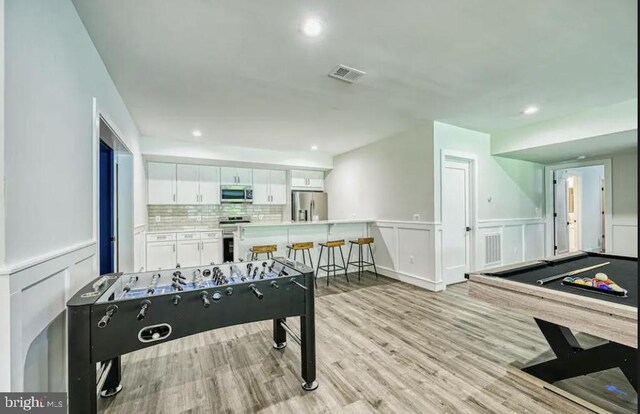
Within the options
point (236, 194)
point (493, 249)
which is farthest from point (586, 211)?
point (236, 194)

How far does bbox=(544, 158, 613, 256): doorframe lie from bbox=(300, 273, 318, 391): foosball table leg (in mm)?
6063

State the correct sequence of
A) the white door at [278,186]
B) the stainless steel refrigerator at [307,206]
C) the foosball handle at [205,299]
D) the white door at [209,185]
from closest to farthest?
the foosball handle at [205,299]
the white door at [209,185]
the white door at [278,186]
the stainless steel refrigerator at [307,206]

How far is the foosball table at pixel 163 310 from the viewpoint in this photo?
4.43 ft

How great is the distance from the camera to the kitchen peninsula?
4.22m

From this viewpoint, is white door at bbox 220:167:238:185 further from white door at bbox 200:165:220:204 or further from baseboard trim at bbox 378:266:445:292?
baseboard trim at bbox 378:266:445:292

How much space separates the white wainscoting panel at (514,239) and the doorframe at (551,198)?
223mm

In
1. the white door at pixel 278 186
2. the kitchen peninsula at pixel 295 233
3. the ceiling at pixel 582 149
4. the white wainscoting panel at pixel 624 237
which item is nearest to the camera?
the ceiling at pixel 582 149

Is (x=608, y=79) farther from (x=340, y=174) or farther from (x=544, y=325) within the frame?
(x=340, y=174)

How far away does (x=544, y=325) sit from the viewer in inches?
80.2

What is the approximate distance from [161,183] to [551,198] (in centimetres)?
817

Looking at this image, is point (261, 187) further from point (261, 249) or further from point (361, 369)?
point (361, 369)

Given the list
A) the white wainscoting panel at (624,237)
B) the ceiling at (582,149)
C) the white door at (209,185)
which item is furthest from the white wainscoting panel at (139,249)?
the white wainscoting panel at (624,237)

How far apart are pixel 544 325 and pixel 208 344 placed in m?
2.89

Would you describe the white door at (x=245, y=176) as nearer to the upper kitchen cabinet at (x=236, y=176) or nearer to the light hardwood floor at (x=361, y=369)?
the upper kitchen cabinet at (x=236, y=176)
